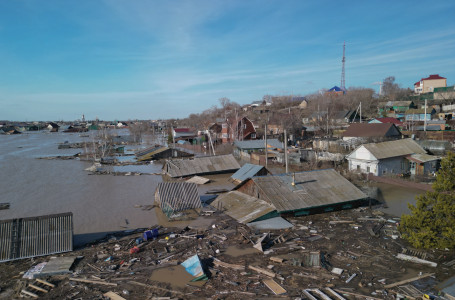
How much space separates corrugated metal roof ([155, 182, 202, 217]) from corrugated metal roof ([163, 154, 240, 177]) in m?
9.27

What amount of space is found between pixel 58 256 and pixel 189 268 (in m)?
5.64

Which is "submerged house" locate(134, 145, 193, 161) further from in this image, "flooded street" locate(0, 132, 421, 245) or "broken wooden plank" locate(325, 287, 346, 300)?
"broken wooden plank" locate(325, 287, 346, 300)

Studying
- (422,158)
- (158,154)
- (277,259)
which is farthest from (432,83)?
(277,259)

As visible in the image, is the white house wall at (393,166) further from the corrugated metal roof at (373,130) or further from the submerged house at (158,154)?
the submerged house at (158,154)

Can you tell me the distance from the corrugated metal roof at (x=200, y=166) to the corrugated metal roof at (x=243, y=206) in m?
9.45

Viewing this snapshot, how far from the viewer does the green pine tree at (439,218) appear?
418 inches

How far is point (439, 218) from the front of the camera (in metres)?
10.9

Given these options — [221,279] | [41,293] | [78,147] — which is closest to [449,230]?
[221,279]

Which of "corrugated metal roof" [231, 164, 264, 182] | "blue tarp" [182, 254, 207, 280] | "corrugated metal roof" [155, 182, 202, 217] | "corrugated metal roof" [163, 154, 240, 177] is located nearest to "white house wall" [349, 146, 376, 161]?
"corrugated metal roof" [231, 164, 264, 182]

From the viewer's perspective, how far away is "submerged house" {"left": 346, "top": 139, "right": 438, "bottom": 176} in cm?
2319

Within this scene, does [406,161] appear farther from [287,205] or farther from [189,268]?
[189,268]

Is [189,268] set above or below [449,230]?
below

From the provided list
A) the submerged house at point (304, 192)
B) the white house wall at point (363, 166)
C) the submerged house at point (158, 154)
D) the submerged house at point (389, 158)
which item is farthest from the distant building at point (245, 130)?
the submerged house at point (304, 192)

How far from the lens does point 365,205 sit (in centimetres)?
1716
